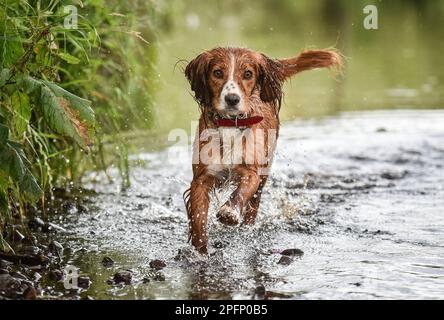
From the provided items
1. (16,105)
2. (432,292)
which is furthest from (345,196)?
(16,105)

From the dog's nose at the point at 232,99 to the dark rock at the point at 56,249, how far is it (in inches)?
52.1

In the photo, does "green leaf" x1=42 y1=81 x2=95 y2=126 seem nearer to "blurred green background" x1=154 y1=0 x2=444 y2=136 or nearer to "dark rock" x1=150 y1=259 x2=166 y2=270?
"dark rock" x1=150 y1=259 x2=166 y2=270

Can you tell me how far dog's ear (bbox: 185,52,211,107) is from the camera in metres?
5.15

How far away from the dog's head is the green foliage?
1.65ft

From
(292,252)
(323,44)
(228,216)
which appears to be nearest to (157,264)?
(228,216)

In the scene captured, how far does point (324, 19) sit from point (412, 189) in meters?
14.0

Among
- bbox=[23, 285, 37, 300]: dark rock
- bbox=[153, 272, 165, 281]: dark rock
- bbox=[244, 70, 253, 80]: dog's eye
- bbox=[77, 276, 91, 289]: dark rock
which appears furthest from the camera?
bbox=[244, 70, 253, 80]: dog's eye

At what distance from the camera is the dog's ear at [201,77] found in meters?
5.15

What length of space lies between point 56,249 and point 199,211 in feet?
2.88

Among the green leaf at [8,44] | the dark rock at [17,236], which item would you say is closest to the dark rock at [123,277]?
the dark rock at [17,236]

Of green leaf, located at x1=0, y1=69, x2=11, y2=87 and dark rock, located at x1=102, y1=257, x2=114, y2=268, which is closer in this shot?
green leaf, located at x1=0, y1=69, x2=11, y2=87

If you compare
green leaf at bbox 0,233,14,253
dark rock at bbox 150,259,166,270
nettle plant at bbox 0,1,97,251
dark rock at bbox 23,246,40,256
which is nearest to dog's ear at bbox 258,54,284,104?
nettle plant at bbox 0,1,97,251

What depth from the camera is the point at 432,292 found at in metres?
4.22

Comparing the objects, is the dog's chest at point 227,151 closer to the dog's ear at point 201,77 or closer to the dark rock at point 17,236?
the dog's ear at point 201,77
